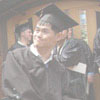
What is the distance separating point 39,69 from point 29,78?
0.16 m

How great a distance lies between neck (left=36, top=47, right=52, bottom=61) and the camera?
3.20 m

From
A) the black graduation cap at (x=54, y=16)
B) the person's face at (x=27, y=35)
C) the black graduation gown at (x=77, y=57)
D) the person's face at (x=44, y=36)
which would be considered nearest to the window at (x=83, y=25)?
the black graduation gown at (x=77, y=57)

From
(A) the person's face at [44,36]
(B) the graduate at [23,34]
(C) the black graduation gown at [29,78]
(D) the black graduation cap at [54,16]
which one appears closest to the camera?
(C) the black graduation gown at [29,78]

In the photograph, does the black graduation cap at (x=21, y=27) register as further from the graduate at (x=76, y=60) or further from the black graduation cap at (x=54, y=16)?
the black graduation cap at (x=54, y=16)

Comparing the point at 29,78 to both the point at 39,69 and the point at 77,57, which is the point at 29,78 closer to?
the point at 39,69

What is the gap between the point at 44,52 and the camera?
324 centimetres

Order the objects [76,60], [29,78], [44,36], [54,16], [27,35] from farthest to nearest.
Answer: [27,35]
[76,60]
[54,16]
[44,36]
[29,78]

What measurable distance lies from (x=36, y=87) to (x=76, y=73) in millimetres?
2289

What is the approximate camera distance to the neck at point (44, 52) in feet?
10.5

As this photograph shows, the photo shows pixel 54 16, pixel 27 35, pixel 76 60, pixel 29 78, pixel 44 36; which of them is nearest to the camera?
pixel 29 78

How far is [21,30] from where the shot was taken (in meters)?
6.25

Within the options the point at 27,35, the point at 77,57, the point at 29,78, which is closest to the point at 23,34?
the point at 27,35

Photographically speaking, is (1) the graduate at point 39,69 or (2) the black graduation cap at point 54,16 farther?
(2) the black graduation cap at point 54,16

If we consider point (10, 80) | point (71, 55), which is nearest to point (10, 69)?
point (10, 80)
